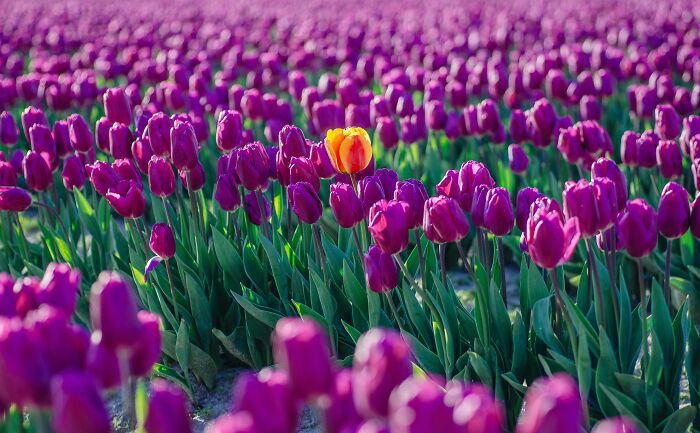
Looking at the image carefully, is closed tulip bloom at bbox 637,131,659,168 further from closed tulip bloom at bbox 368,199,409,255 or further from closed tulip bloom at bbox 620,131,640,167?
closed tulip bloom at bbox 368,199,409,255

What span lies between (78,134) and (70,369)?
8.07ft

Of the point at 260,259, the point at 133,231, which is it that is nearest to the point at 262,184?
the point at 260,259

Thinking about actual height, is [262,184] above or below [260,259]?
above

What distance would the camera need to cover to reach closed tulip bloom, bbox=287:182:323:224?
2.74 metres

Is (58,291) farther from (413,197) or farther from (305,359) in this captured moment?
(413,197)

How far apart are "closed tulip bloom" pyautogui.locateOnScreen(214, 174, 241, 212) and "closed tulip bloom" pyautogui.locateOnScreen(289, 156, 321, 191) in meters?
0.27

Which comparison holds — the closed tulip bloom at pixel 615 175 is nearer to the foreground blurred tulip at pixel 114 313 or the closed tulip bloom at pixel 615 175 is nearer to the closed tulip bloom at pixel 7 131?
the foreground blurred tulip at pixel 114 313

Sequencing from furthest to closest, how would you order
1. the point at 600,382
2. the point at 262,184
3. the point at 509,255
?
the point at 509,255 → the point at 262,184 → the point at 600,382

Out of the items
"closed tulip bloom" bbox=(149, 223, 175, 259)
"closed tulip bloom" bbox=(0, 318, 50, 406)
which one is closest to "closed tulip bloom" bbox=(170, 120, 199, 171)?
"closed tulip bloom" bbox=(149, 223, 175, 259)

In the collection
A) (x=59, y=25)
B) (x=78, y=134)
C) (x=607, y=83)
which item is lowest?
(x=59, y=25)

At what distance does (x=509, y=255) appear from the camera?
15.4 ft

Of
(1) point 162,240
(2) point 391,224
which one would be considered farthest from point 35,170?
(2) point 391,224

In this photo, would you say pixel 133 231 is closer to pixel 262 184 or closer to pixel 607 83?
pixel 262 184

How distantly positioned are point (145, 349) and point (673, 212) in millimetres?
1550
